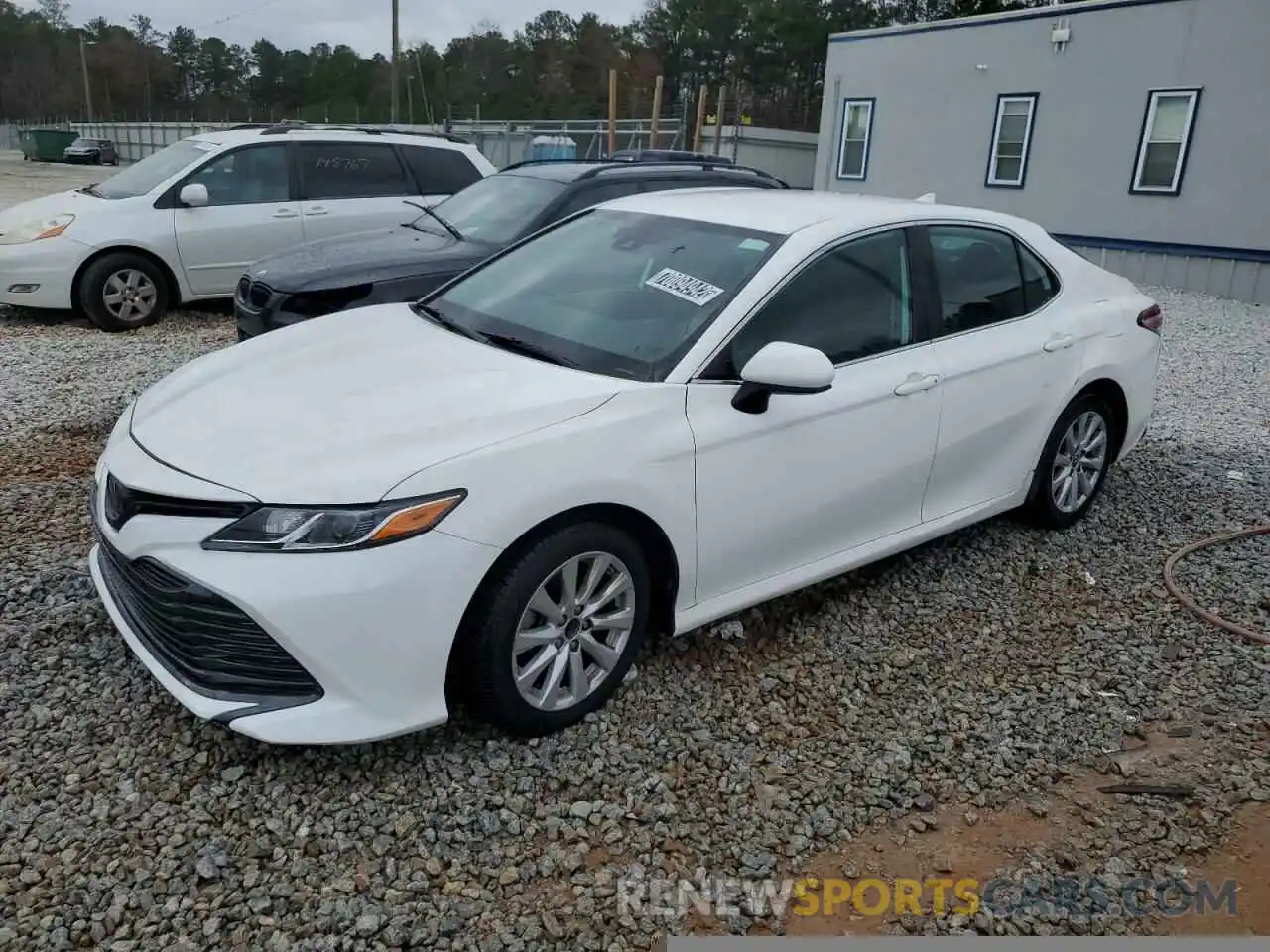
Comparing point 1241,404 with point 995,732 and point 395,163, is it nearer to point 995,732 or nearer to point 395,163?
point 995,732

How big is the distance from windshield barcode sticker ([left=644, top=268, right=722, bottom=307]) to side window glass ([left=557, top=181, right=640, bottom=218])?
341cm

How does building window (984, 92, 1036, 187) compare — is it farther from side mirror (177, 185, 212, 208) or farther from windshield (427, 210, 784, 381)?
windshield (427, 210, 784, 381)

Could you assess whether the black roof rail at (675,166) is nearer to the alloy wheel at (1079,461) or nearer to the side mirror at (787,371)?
the alloy wheel at (1079,461)

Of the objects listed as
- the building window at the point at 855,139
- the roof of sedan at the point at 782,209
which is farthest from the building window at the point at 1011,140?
the roof of sedan at the point at 782,209

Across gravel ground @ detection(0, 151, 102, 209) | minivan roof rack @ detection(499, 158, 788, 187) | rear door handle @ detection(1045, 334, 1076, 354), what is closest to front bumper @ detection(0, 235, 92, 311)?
minivan roof rack @ detection(499, 158, 788, 187)

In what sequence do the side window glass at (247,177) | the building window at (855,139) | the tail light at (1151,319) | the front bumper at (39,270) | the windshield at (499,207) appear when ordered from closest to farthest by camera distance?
1. the tail light at (1151,319)
2. the windshield at (499,207)
3. the front bumper at (39,270)
4. the side window glass at (247,177)
5. the building window at (855,139)

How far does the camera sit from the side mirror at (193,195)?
830 cm

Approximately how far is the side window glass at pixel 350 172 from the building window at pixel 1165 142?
34.8 feet

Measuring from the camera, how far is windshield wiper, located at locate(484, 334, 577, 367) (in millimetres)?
3363

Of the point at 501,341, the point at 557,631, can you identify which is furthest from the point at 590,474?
the point at 501,341

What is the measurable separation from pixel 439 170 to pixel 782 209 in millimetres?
6292

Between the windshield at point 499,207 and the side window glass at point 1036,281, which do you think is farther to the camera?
the windshield at point 499,207

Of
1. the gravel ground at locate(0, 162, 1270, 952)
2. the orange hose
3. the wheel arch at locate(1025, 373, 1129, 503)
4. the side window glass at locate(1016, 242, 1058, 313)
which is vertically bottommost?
the gravel ground at locate(0, 162, 1270, 952)

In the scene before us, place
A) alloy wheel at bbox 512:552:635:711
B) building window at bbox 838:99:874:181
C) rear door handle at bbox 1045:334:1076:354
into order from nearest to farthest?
1. alloy wheel at bbox 512:552:635:711
2. rear door handle at bbox 1045:334:1076:354
3. building window at bbox 838:99:874:181
